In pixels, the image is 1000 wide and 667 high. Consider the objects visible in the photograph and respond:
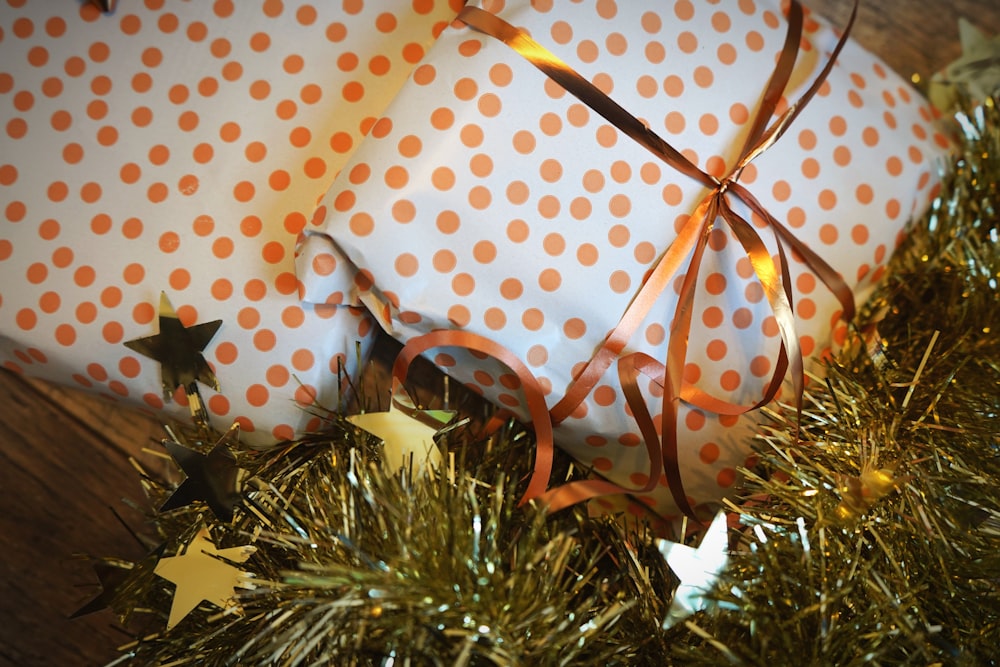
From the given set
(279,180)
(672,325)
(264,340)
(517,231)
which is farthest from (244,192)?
(672,325)

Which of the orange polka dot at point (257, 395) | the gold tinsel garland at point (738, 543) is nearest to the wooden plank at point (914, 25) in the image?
the gold tinsel garland at point (738, 543)

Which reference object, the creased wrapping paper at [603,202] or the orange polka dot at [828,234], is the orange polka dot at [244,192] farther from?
the orange polka dot at [828,234]

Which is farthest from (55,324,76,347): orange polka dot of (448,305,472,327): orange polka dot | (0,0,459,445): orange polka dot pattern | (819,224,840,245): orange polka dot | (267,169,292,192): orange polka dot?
(819,224,840,245): orange polka dot

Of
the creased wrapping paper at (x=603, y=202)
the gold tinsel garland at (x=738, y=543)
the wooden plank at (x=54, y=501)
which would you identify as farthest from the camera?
the wooden plank at (x=54, y=501)

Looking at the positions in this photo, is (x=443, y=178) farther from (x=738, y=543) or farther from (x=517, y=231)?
(x=738, y=543)

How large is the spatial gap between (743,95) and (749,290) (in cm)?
19

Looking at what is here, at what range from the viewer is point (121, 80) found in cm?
71

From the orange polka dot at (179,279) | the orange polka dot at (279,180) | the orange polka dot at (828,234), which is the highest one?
the orange polka dot at (828,234)

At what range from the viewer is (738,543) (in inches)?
27.1

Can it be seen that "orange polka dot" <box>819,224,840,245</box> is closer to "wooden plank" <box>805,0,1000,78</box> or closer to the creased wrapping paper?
the creased wrapping paper

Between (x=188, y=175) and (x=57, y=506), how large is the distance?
46 centimetres

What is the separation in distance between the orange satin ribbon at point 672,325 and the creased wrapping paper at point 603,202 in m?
0.01

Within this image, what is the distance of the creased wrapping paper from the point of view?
0.64m

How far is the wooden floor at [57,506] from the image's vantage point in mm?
840
